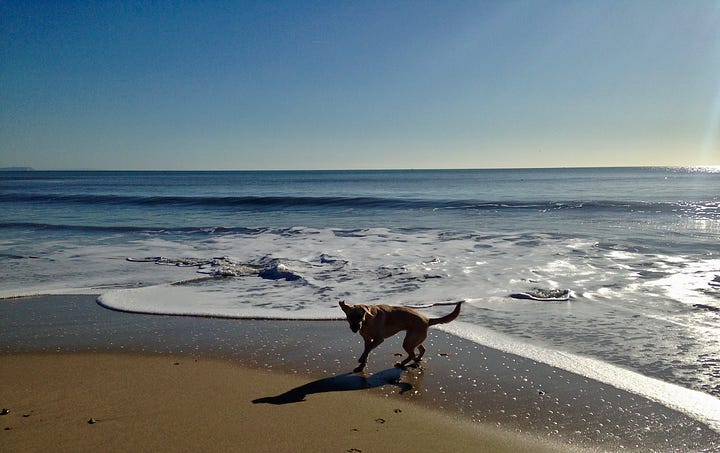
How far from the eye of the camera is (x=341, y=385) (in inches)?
191

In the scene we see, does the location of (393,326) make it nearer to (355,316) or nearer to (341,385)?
(355,316)

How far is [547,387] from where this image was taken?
4.73 m

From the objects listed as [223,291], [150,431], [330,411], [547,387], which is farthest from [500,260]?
[150,431]

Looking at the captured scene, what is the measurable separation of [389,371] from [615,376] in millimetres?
2148

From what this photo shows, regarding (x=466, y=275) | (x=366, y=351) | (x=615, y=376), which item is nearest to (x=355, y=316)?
(x=366, y=351)

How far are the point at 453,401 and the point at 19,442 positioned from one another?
10.8 feet

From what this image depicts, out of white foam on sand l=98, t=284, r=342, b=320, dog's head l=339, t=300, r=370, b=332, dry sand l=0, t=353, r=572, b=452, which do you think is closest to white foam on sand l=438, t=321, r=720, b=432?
dry sand l=0, t=353, r=572, b=452

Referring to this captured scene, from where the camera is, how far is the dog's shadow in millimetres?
4504

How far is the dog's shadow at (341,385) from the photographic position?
4504mm

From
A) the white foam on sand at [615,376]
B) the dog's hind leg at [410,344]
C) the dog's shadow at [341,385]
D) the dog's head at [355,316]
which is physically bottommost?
the dog's shadow at [341,385]

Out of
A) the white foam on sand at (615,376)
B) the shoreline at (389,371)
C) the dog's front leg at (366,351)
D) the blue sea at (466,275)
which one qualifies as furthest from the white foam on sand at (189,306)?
the white foam on sand at (615,376)

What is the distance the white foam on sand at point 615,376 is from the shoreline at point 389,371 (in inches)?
5.0

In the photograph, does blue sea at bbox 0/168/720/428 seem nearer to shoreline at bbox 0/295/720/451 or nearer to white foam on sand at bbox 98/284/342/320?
white foam on sand at bbox 98/284/342/320

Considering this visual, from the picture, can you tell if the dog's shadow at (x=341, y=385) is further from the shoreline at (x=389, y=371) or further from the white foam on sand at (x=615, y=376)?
the white foam on sand at (x=615, y=376)
